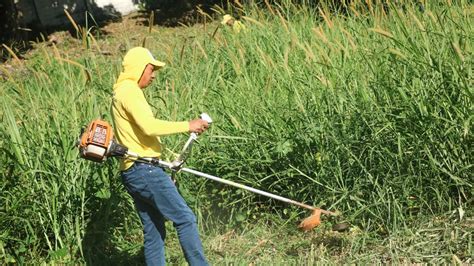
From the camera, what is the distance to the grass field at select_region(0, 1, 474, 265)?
5.04 meters

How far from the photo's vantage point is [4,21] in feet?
54.0

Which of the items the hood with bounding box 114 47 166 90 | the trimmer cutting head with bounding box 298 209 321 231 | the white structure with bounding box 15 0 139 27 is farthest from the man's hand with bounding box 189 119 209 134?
the white structure with bounding box 15 0 139 27

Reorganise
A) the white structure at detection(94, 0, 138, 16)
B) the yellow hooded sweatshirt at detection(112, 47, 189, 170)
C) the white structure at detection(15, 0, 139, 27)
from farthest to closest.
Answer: the white structure at detection(94, 0, 138, 16) → the white structure at detection(15, 0, 139, 27) → the yellow hooded sweatshirt at detection(112, 47, 189, 170)

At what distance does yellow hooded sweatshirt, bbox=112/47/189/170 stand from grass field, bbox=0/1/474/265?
111 cm

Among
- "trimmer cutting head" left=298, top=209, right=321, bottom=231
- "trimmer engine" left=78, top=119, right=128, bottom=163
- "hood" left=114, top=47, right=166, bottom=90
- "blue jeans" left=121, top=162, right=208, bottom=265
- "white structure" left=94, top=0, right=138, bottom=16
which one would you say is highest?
"hood" left=114, top=47, right=166, bottom=90

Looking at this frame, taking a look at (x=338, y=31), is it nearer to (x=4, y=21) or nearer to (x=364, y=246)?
(x=364, y=246)

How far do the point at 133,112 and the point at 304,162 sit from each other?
1.60m

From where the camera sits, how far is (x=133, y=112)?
454cm

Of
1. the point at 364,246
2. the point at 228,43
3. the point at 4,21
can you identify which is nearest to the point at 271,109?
the point at 364,246

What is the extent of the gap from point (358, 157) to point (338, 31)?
2102 mm

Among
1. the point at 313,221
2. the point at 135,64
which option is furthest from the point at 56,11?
the point at 313,221

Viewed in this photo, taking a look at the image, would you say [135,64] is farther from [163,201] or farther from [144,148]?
[163,201]

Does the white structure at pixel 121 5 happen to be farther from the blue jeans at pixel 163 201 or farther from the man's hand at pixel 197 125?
the man's hand at pixel 197 125

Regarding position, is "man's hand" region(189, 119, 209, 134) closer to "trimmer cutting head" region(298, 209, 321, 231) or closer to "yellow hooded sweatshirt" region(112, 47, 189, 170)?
"yellow hooded sweatshirt" region(112, 47, 189, 170)
